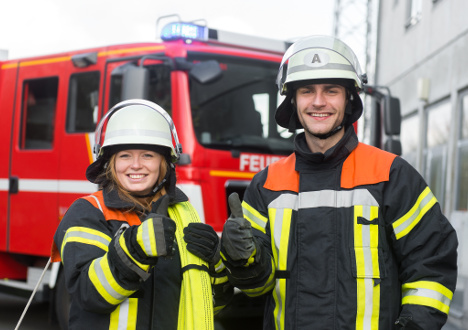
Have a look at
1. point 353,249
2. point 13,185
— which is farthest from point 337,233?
point 13,185

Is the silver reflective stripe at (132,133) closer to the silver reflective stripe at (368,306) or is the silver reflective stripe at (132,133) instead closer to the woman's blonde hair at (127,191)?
the woman's blonde hair at (127,191)

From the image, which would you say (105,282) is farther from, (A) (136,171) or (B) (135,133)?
(B) (135,133)

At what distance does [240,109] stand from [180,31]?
33.9 inches

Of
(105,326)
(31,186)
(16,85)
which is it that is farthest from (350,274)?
(16,85)

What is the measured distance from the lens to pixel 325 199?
2756 millimetres

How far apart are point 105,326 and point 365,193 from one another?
1109 millimetres

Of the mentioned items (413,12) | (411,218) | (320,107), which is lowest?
(411,218)

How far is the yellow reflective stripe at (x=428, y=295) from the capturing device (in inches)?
101

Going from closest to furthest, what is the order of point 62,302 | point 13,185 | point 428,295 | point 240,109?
point 428,295 < point 62,302 < point 240,109 < point 13,185

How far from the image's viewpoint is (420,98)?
12.6 m

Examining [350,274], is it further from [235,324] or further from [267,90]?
[235,324]

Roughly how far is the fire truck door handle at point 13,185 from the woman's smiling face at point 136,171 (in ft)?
12.8

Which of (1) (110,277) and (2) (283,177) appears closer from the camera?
(1) (110,277)

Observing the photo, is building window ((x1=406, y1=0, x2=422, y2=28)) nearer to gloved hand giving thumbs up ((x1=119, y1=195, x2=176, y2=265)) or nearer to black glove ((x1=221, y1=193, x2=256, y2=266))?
black glove ((x1=221, y1=193, x2=256, y2=266))
